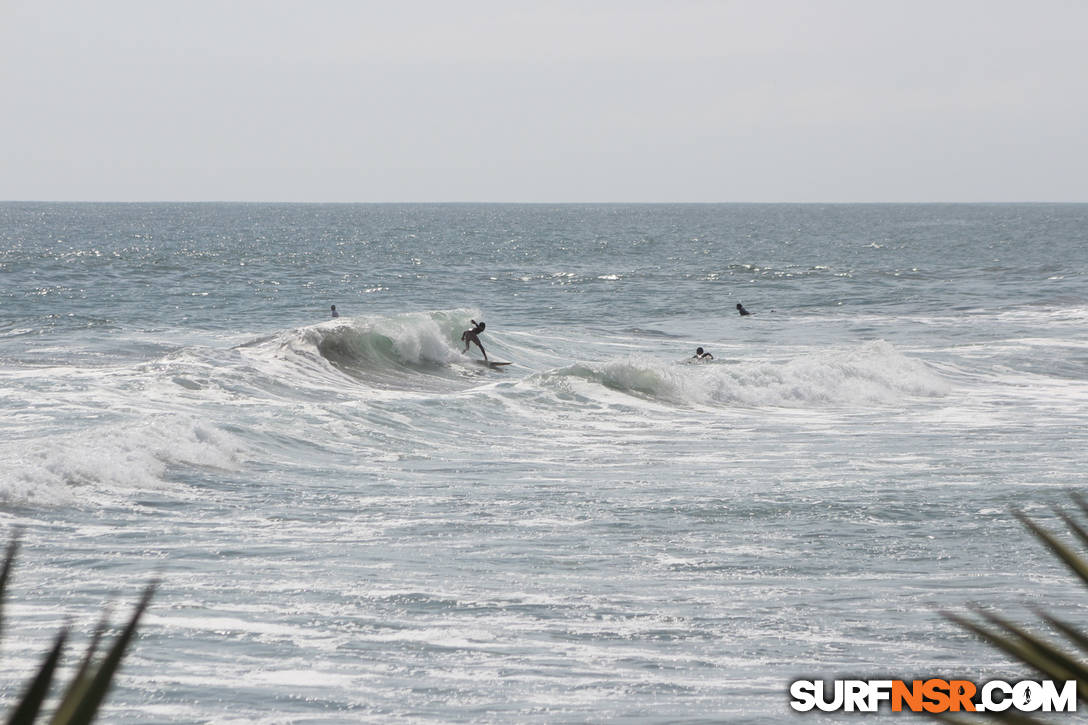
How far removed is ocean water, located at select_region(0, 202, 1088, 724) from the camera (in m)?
7.17

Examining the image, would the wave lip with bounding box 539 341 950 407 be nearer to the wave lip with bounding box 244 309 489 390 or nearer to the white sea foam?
the wave lip with bounding box 244 309 489 390

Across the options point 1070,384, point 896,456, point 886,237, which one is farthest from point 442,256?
point 896,456

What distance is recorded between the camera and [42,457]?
12.4 meters

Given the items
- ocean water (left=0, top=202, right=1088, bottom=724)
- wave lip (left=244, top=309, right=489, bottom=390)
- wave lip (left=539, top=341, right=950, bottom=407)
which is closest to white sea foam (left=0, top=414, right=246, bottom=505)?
ocean water (left=0, top=202, right=1088, bottom=724)

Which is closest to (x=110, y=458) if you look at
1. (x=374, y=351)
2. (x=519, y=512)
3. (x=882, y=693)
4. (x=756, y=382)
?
(x=519, y=512)

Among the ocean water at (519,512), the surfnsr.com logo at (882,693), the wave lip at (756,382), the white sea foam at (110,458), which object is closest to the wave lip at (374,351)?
the ocean water at (519,512)

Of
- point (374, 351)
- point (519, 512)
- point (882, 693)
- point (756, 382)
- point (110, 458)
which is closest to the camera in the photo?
point (882, 693)

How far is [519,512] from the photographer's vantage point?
1146 cm

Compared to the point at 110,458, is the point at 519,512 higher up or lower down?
lower down

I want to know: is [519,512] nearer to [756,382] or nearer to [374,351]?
[756,382]

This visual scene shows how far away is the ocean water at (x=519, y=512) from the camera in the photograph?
23.5 feet

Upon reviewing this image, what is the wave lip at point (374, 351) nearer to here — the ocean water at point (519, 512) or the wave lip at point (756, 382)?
the ocean water at point (519, 512)

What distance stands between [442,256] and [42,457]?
61972mm

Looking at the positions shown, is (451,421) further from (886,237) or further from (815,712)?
(886,237)
